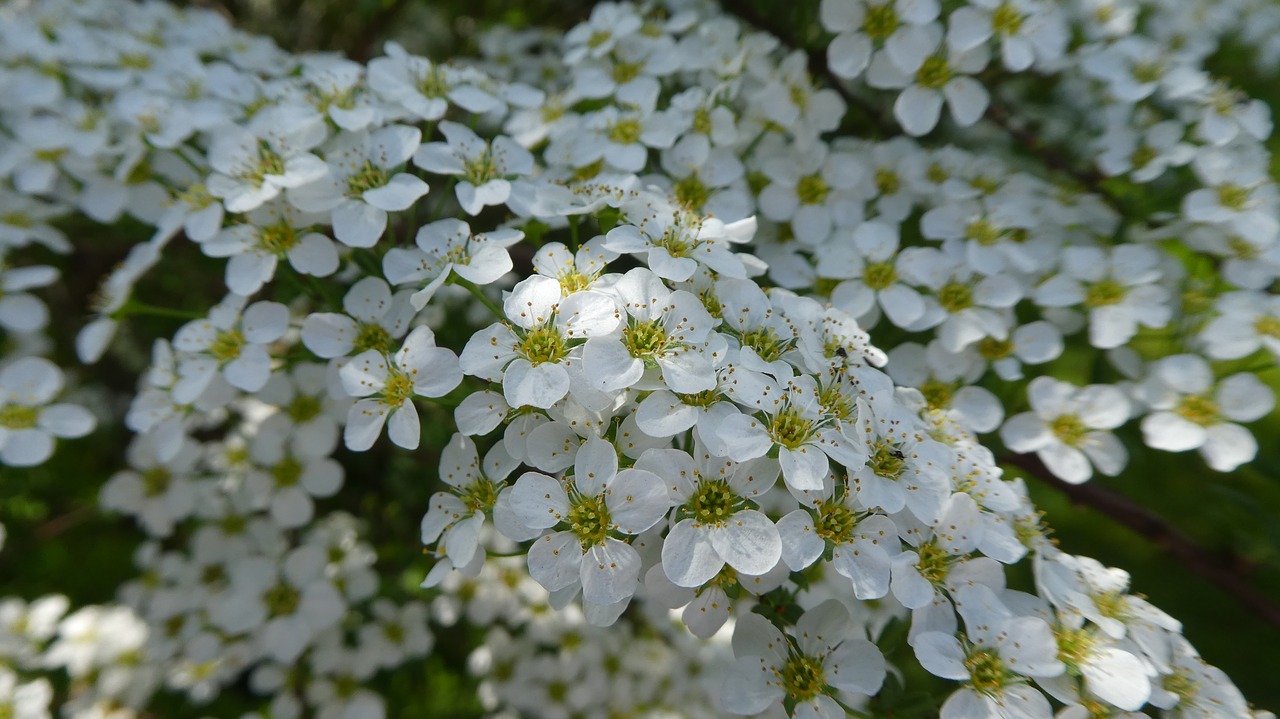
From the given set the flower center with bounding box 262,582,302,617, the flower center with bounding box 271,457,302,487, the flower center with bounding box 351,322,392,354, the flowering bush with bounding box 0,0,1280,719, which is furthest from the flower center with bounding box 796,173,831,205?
the flower center with bounding box 262,582,302,617

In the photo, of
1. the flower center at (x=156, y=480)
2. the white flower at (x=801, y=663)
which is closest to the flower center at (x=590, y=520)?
the white flower at (x=801, y=663)

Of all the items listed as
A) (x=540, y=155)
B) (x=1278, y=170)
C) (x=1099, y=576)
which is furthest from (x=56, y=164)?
(x=1278, y=170)

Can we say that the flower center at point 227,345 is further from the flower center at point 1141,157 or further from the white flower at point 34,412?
the flower center at point 1141,157

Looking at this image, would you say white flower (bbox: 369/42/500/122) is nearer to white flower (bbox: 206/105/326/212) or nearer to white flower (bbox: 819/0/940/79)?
white flower (bbox: 206/105/326/212)

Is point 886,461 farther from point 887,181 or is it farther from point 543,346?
point 887,181

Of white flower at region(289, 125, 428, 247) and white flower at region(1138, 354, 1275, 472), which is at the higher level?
white flower at region(289, 125, 428, 247)

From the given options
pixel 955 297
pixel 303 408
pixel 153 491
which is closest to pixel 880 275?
pixel 955 297

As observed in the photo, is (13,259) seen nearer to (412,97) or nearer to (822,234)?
(412,97)
